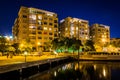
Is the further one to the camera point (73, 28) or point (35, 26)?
point (73, 28)

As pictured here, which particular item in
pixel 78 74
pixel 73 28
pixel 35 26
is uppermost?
pixel 73 28

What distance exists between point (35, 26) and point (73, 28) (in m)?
55.2

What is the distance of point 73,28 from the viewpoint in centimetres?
18075

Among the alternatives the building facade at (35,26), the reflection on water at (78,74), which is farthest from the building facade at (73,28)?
the reflection on water at (78,74)

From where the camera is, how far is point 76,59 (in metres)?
73.9

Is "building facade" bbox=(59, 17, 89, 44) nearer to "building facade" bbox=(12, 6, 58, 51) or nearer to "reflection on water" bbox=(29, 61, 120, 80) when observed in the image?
"building facade" bbox=(12, 6, 58, 51)

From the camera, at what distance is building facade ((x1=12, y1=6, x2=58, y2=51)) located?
130250 millimetres

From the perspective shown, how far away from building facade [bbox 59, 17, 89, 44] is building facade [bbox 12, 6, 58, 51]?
105ft

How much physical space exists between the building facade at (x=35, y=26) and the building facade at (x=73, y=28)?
32080mm

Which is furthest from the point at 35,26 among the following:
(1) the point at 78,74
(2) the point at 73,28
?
(1) the point at 78,74

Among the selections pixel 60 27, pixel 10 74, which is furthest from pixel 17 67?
pixel 60 27

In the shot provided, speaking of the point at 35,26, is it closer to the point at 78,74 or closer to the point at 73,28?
the point at 73,28

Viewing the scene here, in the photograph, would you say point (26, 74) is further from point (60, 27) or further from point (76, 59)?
point (60, 27)

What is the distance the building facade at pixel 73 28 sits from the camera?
17812cm
